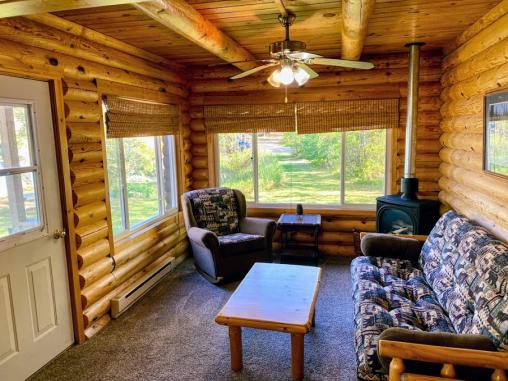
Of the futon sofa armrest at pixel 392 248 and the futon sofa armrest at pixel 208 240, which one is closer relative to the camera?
the futon sofa armrest at pixel 392 248

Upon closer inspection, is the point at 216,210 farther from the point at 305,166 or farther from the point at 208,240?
the point at 305,166

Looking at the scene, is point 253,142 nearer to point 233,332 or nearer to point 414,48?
point 414,48

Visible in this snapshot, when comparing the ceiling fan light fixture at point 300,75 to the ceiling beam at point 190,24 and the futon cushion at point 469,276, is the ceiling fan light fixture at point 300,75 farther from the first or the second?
the futon cushion at point 469,276

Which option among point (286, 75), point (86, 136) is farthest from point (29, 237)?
point (286, 75)

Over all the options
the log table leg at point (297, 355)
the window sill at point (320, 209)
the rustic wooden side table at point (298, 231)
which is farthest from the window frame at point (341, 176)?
the log table leg at point (297, 355)

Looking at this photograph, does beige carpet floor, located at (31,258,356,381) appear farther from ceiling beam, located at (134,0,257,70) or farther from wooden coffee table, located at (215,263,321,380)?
ceiling beam, located at (134,0,257,70)

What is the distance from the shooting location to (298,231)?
15.9 ft

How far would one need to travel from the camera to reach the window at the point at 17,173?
2.47 metres

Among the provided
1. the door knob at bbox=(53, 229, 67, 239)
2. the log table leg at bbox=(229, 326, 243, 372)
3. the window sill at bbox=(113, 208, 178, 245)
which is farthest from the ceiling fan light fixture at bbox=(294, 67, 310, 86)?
the window sill at bbox=(113, 208, 178, 245)

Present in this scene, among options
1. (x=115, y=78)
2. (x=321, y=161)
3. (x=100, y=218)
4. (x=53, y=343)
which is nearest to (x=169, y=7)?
(x=115, y=78)

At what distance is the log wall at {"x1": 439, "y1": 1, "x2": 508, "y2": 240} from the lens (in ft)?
9.09

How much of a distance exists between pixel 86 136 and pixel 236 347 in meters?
2.05

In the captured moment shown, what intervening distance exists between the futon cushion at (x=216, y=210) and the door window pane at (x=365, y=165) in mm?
1514

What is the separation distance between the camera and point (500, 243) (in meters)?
2.50
